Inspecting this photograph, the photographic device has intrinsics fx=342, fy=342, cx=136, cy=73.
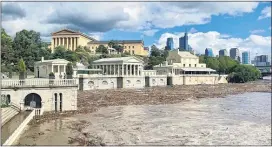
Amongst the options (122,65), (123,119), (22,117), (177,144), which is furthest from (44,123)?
(122,65)

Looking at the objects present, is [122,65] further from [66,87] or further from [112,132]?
[112,132]

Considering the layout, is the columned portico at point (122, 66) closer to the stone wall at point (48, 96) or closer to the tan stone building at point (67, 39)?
the tan stone building at point (67, 39)


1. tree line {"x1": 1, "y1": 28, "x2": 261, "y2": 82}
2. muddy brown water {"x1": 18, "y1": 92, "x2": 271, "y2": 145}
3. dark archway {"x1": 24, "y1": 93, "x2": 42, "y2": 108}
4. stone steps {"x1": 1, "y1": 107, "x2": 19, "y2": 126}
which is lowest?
muddy brown water {"x1": 18, "y1": 92, "x2": 271, "y2": 145}

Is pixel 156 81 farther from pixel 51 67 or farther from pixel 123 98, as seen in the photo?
pixel 123 98

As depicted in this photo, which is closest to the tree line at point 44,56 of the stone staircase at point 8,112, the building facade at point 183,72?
the building facade at point 183,72

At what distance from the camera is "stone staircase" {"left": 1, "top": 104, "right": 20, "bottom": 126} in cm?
2419

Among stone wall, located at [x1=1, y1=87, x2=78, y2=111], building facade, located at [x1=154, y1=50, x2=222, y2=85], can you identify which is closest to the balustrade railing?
stone wall, located at [x1=1, y1=87, x2=78, y2=111]

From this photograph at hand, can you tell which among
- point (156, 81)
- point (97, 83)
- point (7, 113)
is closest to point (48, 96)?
point (7, 113)

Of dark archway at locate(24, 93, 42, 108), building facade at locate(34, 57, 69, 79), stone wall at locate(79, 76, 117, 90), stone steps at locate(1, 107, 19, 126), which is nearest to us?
stone steps at locate(1, 107, 19, 126)

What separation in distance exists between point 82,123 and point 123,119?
4.44 metres

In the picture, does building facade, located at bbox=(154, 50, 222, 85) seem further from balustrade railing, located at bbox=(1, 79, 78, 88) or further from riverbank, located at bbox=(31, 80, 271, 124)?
balustrade railing, located at bbox=(1, 79, 78, 88)

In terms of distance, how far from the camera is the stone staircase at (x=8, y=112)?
24.2 metres

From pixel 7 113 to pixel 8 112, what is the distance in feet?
1.52

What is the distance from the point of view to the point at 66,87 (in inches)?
1254
